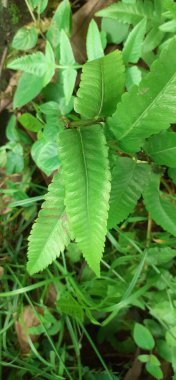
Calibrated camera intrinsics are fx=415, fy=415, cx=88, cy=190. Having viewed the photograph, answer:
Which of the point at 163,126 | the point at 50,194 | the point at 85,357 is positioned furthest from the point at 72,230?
the point at 85,357

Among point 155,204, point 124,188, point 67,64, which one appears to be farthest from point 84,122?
point 67,64

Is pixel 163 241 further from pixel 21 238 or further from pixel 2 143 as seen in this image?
pixel 2 143

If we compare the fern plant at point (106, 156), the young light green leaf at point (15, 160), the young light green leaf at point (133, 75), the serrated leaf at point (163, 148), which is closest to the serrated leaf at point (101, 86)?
the fern plant at point (106, 156)

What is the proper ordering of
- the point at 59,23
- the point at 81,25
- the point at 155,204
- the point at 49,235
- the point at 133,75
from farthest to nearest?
the point at 81,25, the point at 59,23, the point at 133,75, the point at 155,204, the point at 49,235

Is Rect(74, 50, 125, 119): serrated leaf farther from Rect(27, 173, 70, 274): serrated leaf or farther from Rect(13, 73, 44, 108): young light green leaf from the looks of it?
Rect(13, 73, 44, 108): young light green leaf

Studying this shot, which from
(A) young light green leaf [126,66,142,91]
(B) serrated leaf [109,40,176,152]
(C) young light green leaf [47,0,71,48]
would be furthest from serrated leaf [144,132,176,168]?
(C) young light green leaf [47,0,71,48]

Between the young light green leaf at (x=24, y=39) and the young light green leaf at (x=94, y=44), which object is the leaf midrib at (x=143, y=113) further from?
the young light green leaf at (x=24, y=39)

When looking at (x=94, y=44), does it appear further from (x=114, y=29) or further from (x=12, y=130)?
(x=12, y=130)
